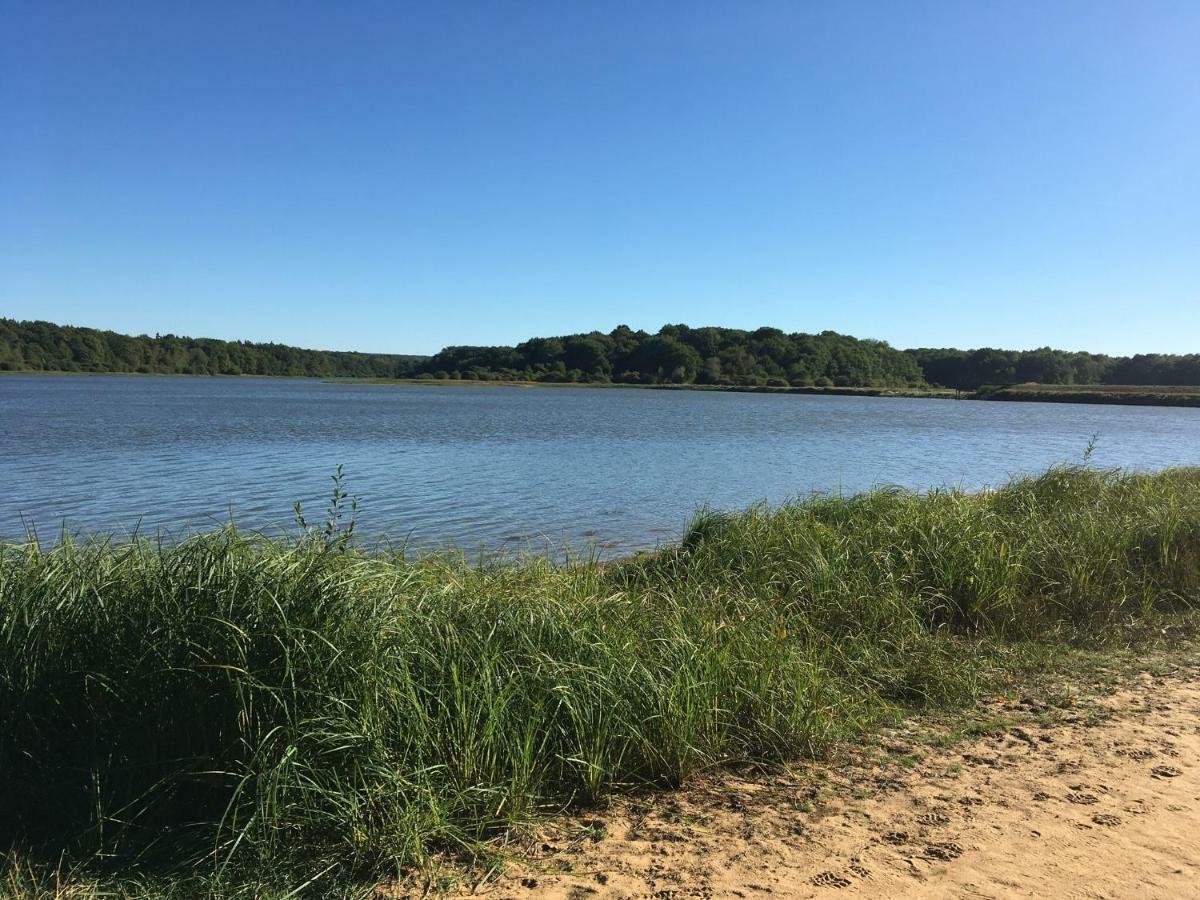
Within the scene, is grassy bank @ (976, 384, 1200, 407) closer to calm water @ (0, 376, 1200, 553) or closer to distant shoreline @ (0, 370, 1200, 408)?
distant shoreline @ (0, 370, 1200, 408)

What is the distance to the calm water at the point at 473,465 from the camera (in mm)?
17016

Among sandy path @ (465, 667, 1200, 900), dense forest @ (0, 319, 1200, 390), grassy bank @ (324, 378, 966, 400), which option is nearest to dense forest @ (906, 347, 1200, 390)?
dense forest @ (0, 319, 1200, 390)

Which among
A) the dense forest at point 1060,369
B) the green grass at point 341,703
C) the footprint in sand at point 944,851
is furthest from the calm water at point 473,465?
the dense forest at point 1060,369

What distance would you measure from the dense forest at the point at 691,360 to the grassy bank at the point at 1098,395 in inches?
815

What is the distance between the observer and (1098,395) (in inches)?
4117

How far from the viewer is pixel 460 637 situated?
5031 mm

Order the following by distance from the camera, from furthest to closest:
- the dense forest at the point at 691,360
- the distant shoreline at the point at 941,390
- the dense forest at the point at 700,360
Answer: the dense forest at the point at 700,360, the dense forest at the point at 691,360, the distant shoreline at the point at 941,390

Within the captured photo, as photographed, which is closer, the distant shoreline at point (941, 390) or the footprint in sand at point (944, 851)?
the footprint in sand at point (944, 851)

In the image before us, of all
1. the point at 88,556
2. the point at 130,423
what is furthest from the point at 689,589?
the point at 130,423

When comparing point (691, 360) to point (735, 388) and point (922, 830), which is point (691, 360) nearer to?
point (735, 388)

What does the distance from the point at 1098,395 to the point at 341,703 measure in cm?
11962

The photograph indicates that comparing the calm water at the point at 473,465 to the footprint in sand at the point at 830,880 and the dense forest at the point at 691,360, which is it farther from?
the dense forest at the point at 691,360

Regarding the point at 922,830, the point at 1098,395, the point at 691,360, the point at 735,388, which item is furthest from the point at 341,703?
the point at 691,360

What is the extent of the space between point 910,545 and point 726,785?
16.7ft
